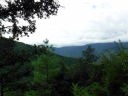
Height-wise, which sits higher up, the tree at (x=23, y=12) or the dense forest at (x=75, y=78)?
the tree at (x=23, y=12)

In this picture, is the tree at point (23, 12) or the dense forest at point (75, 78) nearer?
the tree at point (23, 12)

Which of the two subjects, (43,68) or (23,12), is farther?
(43,68)

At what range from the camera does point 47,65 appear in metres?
65.2

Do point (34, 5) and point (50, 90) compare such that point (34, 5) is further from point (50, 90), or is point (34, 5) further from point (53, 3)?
point (50, 90)

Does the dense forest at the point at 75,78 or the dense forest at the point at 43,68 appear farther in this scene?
the dense forest at the point at 75,78

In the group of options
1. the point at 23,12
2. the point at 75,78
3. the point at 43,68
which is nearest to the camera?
the point at 23,12

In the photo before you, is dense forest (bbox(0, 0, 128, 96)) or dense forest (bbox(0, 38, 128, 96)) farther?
dense forest (bbox(0, 38, 128, 96))

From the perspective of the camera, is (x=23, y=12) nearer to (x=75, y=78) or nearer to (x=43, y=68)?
(x=43, y=68)

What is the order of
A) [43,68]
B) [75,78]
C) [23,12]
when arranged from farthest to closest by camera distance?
[75,78]
[43,68]
[23,12]

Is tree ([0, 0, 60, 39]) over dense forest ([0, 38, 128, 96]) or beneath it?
over

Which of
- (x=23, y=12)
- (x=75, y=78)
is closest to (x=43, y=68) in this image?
(x=75, y=78)

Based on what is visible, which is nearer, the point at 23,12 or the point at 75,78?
the point at 23,12

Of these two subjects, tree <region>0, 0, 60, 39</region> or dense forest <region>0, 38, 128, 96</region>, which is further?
dense forest <region>0, 38, 128, 96</region>

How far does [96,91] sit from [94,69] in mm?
13087
